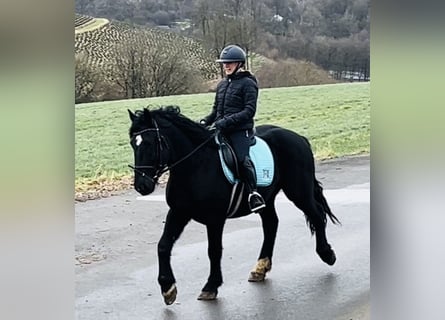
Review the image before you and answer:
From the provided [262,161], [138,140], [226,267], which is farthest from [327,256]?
[138,140]

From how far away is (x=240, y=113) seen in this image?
2756 mm

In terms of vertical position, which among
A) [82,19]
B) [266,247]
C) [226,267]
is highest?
[82,19]

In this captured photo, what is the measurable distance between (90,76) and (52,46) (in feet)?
13.5

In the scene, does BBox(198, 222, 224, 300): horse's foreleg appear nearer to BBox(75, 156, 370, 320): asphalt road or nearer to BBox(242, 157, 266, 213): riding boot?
BBox(75, 156, 370, 320): asphalt road

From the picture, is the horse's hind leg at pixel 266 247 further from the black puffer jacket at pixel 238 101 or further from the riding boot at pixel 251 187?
Result: the black puffer jacket at pixel 238 101

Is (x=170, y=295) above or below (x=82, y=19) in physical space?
below

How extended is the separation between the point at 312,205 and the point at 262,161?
43cm

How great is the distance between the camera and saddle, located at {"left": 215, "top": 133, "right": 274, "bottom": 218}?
2.78 metres

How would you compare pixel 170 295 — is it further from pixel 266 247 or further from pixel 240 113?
pixel 240 113

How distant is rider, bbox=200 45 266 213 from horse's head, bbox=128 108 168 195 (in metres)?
0.31

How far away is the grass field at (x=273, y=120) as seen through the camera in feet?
16.4

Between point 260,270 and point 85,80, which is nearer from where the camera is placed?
point 260,270

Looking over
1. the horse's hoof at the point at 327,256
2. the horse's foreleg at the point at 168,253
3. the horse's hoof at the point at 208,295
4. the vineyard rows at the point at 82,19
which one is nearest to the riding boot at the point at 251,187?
the horse's foreleg at the point at 168,253

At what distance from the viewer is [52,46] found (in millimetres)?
906
